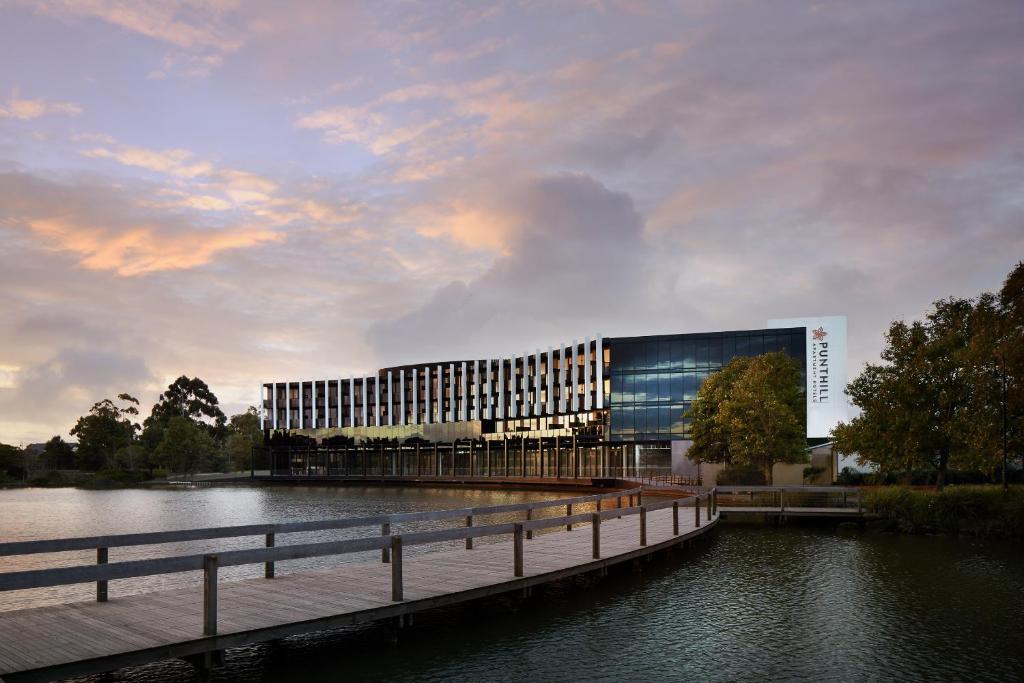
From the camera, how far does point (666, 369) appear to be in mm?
91625

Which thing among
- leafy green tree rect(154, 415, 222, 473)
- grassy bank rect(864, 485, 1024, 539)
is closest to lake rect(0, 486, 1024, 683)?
grassy bank rect(864, 485, 1024, 539)

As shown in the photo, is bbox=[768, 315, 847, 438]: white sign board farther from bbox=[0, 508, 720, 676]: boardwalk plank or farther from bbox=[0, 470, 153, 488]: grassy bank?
bbox=[0, 470, 153, 488]: grassy bank

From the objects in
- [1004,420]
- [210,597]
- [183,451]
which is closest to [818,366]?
[1004,420]

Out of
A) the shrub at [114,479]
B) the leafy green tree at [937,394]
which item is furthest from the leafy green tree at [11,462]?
the leafy green tree at [937,394]

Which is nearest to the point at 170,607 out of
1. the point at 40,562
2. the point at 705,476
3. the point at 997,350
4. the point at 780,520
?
the point at 40,562

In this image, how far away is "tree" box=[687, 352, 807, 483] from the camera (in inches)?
2130

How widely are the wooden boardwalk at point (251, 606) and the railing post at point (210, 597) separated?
2cm

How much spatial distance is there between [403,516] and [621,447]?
249 feet

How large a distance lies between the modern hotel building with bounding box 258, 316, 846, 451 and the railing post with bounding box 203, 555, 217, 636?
79839 millimetres

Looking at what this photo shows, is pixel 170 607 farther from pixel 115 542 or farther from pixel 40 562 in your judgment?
pixel 40 562

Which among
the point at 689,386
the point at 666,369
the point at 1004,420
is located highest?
the point at 666,369

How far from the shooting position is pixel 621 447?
94.8 meters

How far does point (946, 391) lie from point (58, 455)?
152 m

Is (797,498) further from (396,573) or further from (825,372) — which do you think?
(825,372)
